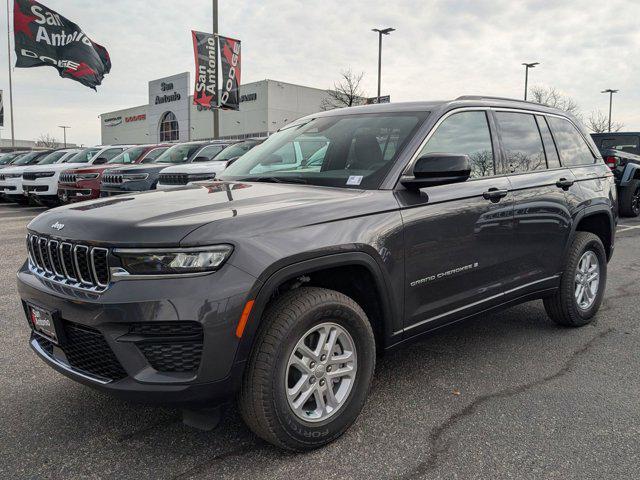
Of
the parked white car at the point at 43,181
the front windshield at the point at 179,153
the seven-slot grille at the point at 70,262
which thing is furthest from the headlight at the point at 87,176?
the seven-slot grille at the point at 70,262

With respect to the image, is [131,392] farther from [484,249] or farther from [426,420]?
[484,249]

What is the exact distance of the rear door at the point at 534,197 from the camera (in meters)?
3.93

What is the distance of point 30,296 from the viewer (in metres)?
2.84

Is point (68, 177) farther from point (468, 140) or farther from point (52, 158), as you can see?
point (468, 140)

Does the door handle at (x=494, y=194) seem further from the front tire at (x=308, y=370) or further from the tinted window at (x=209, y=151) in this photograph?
the tinted window at (x=209, y=151)

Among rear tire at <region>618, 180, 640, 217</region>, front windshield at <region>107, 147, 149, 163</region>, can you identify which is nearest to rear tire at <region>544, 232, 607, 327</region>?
rear tire at <region>618, 180, 640, 217</region>

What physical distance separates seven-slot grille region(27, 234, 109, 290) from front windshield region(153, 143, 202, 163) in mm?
10165

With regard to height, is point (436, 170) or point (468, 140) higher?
point (468, 140)

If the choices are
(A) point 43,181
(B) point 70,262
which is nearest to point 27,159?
(A) point 43,181

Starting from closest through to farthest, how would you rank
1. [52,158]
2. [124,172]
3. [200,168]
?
[200,168] < [124,172] < [52,158]

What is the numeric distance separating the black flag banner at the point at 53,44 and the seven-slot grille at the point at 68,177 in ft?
35.5

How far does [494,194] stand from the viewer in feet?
12.0

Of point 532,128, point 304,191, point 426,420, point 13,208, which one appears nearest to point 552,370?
point 426,420

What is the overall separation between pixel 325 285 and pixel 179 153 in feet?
36.1
